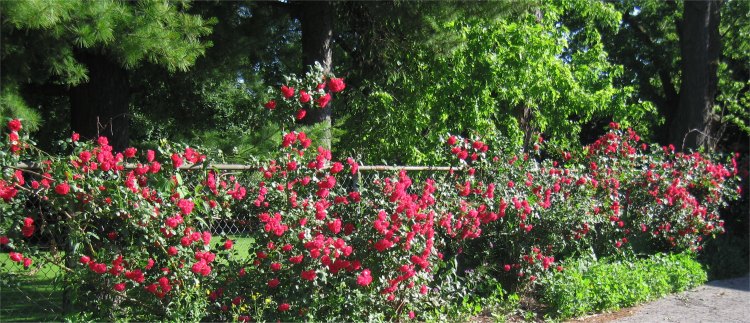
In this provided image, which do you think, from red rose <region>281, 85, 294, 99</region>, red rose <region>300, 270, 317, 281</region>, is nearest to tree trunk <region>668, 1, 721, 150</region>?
red rose <region>281, 85, 294, 99</region>

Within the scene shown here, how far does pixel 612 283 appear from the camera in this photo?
7.43m

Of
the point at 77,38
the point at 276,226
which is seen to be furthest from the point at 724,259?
the point at 77,38

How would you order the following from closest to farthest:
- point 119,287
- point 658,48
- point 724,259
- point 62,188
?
1. point 62,188
2. point 119,287
3. point 724,259
4. point 658,48

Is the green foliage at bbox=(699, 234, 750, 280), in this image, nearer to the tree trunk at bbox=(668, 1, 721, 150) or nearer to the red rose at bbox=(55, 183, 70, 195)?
the tree trunk at bbox=(668, 1, 721, 150)

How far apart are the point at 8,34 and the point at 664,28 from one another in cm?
1884

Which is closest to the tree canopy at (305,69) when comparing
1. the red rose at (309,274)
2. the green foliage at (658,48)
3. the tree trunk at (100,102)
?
the tree trunk at (100,102)

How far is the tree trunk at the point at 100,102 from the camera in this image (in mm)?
7035

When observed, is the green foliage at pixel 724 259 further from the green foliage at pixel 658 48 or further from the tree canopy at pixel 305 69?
the green foliage at pixel 658 48

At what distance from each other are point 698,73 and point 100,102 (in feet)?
Result: 35.3

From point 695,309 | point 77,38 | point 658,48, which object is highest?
point 658,48

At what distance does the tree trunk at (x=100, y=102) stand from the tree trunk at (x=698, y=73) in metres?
9.97

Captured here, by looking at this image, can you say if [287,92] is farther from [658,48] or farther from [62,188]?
[658,48]

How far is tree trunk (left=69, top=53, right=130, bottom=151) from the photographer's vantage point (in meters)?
7.04

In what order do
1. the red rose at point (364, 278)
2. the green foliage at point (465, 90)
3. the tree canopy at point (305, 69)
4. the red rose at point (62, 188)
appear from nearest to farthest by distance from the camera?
the red rose at point (62, 188) < the red rose at point (364, 278) < the tree canopy at point (305, 69) < the green foliage at point (465, 90)
